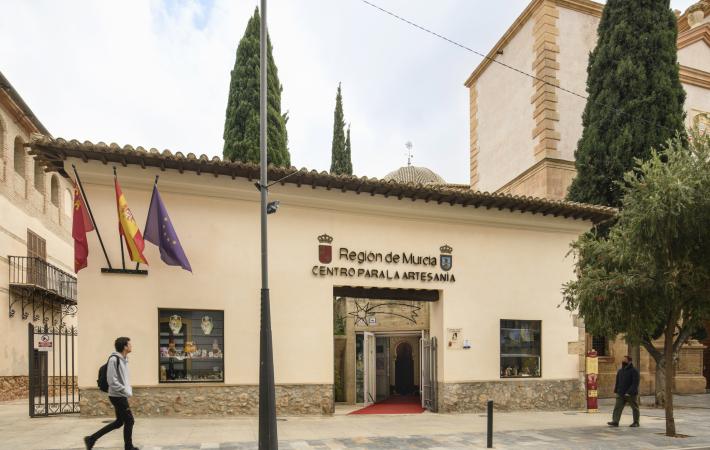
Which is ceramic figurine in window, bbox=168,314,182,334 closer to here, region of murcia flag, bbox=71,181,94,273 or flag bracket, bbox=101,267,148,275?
flag bracket, bbox=101,267,148,275

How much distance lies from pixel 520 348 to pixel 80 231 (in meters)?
11.6

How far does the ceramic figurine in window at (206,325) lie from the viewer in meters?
12.3

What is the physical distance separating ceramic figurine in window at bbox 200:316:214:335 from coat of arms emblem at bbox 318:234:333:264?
2998 mm

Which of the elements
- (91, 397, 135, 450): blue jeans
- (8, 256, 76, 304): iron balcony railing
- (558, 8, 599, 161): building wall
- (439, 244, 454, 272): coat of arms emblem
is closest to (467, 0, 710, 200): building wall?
(558, 8, 599, 161): building wall

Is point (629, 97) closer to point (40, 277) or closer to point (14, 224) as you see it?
point (14, 224)

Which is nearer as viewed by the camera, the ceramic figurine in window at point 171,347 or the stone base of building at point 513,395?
the ceramic figurine in window at point 171,347

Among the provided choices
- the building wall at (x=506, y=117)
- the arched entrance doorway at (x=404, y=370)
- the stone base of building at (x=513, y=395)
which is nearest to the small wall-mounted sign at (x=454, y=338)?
the stone base of building at (x=513, y=395)

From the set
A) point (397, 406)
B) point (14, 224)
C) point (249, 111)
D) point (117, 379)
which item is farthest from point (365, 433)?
point (14, 224)

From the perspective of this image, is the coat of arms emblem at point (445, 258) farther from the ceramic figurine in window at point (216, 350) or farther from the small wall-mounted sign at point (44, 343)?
the small wall-mounted sign at point (44, 343)

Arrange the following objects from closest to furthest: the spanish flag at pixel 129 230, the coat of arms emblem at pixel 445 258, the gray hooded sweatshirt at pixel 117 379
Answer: the gray hooded sweatshirt at pixel 117 379 → the spanish flag at pixel 129 230 → the coat of arms emblem at pixel 445 258

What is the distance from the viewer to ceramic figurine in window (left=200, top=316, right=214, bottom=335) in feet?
40.5

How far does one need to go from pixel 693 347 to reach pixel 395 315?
1305cm

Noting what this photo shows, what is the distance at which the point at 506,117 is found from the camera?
26.0 meters

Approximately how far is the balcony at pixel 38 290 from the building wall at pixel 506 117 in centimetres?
2012
